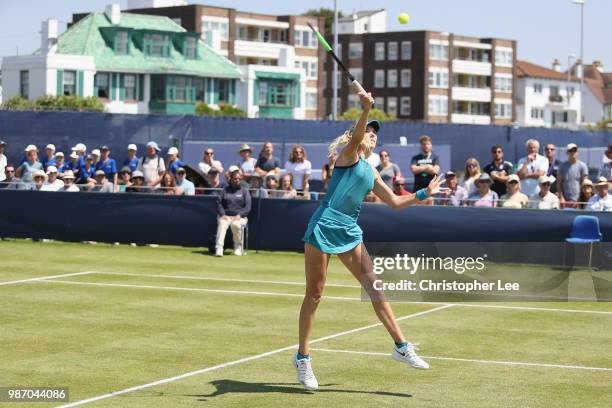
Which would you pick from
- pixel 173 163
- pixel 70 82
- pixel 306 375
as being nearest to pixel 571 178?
pixel 173 163

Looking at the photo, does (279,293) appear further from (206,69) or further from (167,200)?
(206,69)

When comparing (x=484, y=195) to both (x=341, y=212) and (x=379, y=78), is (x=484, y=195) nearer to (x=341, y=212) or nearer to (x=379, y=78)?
(x=341, y=212)

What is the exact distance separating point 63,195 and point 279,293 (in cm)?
901

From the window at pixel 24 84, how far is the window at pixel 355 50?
1796 inches

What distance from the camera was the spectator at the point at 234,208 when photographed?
74.9 ft

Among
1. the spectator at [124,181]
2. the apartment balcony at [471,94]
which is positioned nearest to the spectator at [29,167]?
the spectator at [124,181]

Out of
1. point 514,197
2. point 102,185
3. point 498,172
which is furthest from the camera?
point 102,185

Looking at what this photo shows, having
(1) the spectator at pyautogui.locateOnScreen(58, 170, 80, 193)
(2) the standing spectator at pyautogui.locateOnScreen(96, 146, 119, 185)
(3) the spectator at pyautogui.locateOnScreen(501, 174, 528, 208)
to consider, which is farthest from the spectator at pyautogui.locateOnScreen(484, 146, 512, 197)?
(1) the spectator at pyautogui.locateOnScreen(58, 170, 80, 193)

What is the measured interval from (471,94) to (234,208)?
372 ft

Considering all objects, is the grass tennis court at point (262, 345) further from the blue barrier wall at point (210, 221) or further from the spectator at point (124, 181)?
the spectator at point (124, 181)

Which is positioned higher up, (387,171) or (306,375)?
(387,171)

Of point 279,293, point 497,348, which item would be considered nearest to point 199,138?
point 279,293

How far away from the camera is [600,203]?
70.4 ft

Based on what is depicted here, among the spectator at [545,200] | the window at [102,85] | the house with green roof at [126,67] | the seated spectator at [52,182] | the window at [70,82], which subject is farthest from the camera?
the window at [102,85]
